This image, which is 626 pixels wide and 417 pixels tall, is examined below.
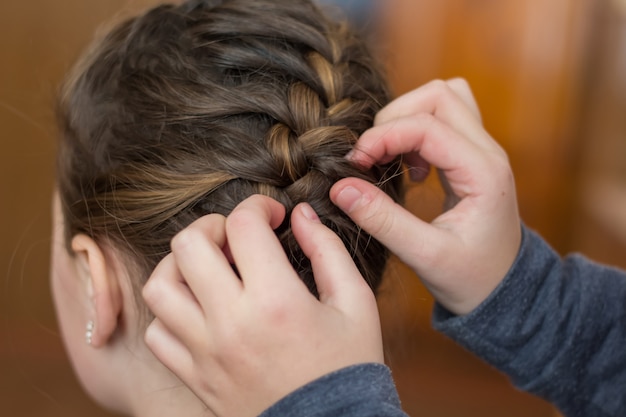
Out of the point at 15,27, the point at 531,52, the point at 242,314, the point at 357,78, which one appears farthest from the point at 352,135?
the point at 531,52

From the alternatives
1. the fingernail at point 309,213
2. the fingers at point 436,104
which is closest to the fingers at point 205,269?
the fingernail at point 309,213

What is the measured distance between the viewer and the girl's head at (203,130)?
2.35 feet

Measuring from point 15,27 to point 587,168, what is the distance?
220 centimetres

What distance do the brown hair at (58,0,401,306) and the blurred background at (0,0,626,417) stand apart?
4.63ft

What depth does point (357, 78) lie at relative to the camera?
0.85 metres

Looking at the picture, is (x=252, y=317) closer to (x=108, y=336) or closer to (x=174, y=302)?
(x=174, y=302)

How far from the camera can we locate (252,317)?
553 millimetres

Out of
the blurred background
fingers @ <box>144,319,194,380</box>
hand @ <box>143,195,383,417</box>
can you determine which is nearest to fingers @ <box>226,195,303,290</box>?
hand @ <box>143,195,383,417</box>

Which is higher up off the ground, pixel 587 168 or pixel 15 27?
pixel 15 27

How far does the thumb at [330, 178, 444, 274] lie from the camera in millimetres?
700

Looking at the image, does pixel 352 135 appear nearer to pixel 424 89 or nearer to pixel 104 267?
pixel 424 89

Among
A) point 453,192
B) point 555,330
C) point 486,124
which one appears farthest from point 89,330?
point 486,124

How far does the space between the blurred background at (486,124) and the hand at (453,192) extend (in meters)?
1.39

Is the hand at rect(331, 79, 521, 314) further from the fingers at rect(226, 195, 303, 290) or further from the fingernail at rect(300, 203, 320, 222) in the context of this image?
the fingers at rect(226, 195, 303, 290)
